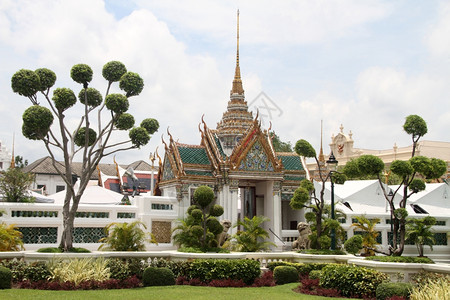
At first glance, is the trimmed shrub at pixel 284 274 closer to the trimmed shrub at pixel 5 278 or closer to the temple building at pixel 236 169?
the temple building at pixel 236 169

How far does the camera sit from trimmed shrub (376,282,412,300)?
1330 cm

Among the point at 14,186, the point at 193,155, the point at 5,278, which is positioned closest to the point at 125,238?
the point at 5,278

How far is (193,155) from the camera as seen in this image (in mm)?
24656

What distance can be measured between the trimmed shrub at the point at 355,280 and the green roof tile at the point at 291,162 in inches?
447

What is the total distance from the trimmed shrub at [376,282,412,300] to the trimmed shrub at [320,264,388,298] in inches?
16.2

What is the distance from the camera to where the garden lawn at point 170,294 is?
12.9 meters

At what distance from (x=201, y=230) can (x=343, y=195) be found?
14009 millimetres

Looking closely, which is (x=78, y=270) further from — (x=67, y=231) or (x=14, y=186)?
(x=14, y=186)

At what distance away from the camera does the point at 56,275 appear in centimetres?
1427

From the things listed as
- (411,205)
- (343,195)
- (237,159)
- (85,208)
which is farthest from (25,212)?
(411,205)

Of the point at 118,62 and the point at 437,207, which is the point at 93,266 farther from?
the point at 437,207

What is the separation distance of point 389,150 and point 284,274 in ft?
166

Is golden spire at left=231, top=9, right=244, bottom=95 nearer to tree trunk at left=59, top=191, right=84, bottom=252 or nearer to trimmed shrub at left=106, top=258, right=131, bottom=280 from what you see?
tree trunk at left=59, top=191, right=84, bottom=252

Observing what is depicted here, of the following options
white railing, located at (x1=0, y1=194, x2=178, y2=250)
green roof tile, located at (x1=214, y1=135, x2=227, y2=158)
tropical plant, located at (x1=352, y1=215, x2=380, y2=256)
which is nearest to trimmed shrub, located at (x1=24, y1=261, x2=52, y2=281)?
white railing, located at (x1=0, y1=194, x2=178, y2=250)
